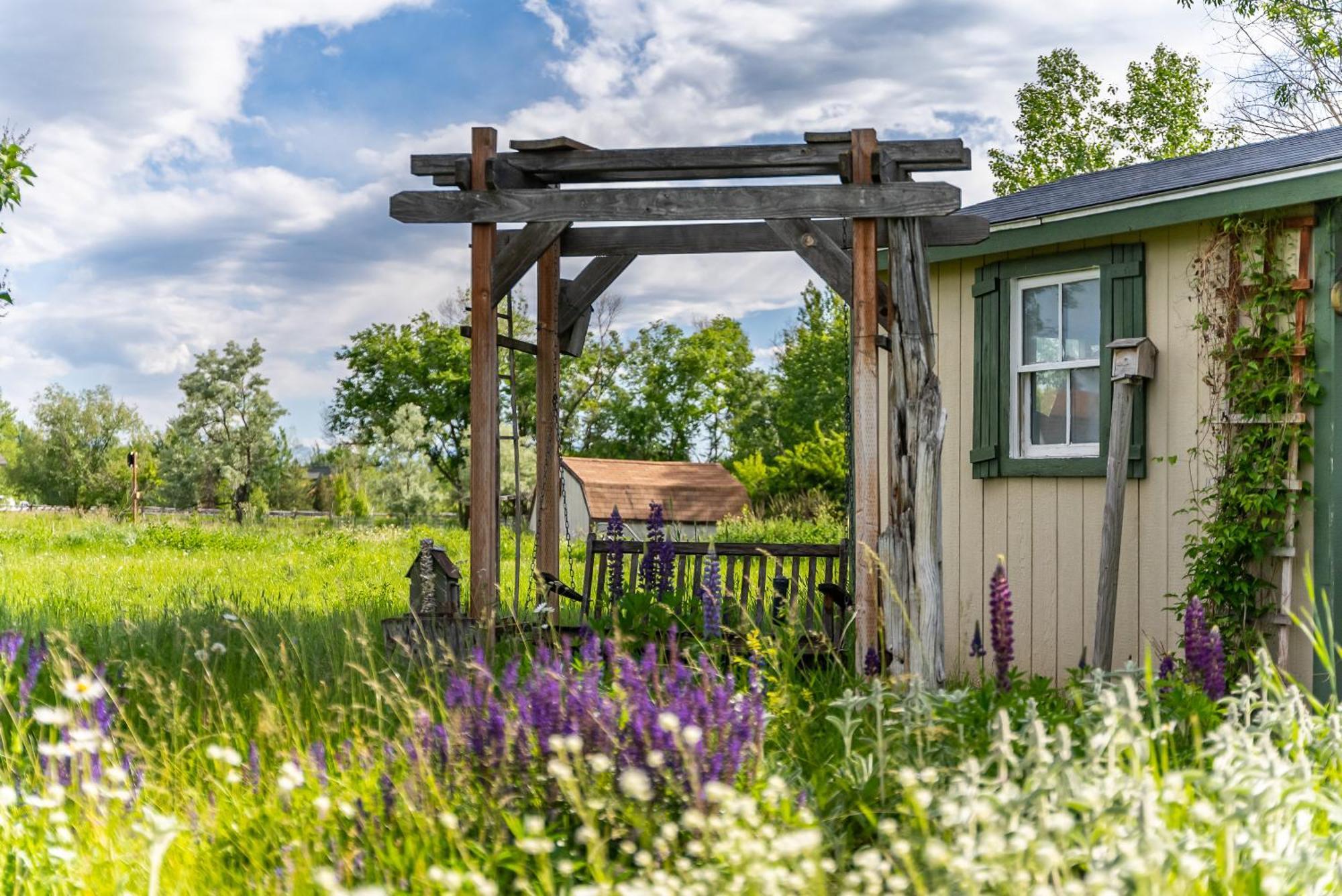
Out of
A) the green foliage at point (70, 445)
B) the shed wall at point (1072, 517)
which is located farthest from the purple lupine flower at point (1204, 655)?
the green foliage at point (70, 445)

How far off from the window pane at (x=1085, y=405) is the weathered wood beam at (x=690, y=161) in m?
2.29

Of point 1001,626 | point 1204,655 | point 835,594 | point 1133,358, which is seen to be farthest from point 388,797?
point 1133,358

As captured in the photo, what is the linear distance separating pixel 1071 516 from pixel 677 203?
350 cm

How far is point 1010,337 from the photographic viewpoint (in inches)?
320

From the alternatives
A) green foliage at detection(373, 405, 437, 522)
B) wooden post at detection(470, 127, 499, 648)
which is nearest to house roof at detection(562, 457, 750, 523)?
green foliage at detection(373, 405, 437, 522)

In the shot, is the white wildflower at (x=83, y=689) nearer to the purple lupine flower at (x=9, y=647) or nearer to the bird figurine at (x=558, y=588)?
the purple lupine flower at (x=9, y=647)

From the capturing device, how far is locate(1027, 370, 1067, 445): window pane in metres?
7.98

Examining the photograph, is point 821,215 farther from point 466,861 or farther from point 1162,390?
point 466,861

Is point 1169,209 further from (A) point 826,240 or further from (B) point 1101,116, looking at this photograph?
(B) point 1101,116

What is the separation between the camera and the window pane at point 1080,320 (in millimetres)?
7801

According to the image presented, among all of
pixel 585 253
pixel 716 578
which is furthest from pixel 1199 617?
pixel 585 253

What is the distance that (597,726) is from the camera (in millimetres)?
3383

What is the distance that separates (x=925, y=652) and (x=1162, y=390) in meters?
2.76

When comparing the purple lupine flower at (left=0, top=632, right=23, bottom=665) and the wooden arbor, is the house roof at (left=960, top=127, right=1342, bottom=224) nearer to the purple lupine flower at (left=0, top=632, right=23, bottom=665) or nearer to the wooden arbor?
the wooden arbor
